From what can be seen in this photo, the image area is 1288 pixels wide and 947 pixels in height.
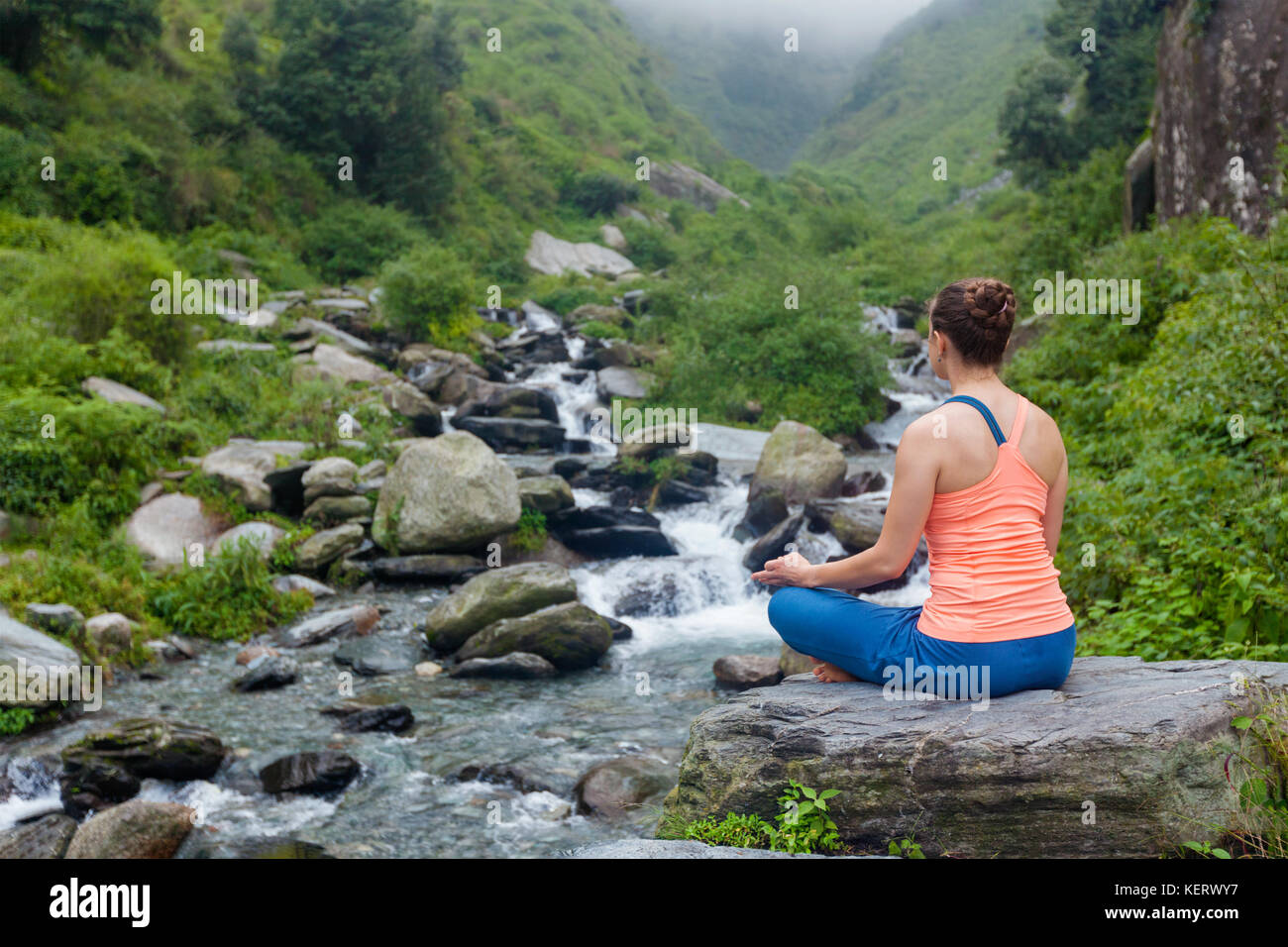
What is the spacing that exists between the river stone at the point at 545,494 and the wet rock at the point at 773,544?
2.97 meters

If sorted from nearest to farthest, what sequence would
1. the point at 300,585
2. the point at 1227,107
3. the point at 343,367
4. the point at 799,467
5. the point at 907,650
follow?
the point at 907,650 → the point at 300,585 → the point at 1227,107 → the point at 799,467 → the point at 343,367

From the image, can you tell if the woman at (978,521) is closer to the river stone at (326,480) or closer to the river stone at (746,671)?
the river stone at (746,671)

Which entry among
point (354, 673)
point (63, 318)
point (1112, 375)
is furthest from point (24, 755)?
point (1112, 375)

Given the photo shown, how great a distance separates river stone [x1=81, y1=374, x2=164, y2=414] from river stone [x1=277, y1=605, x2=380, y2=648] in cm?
456

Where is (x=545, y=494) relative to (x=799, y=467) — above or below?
below

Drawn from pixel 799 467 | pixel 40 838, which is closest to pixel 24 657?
pixel 40 838

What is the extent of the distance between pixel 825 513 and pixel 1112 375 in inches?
168

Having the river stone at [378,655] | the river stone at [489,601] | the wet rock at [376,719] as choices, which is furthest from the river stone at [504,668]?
the wet rock at [376,719]

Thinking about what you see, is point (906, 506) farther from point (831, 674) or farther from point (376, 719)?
point (376, 719)

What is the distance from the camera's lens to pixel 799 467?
47.5 feet

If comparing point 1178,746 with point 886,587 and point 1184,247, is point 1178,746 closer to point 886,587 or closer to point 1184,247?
point 886,587

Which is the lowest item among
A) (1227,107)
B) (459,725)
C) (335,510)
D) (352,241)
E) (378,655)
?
(459,725)

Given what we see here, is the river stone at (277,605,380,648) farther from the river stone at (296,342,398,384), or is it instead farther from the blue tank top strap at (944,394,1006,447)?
the blue tank top strap at (944,394,1006,447)

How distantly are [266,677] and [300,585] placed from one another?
8.11ft
